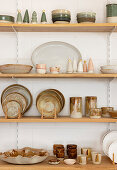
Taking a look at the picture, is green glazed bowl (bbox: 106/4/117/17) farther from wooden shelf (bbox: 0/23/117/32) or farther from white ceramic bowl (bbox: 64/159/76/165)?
white ceramic bowl (bbox: 64/159/76/165)

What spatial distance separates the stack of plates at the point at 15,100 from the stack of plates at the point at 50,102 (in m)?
0.11

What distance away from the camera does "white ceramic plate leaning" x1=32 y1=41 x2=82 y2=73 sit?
246 centimetres

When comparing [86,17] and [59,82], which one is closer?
[86,17]

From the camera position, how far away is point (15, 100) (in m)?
2.35

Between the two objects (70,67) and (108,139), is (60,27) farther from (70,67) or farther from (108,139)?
(108,139)

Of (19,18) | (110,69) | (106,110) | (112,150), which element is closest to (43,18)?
(19,18)

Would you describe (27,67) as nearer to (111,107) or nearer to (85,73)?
(85,73)

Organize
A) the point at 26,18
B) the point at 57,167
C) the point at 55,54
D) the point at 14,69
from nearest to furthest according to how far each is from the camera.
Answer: the point at 57,167, the point at 14,69, the point at 26,18, the point at 55,54

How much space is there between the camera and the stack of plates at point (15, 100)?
234cm

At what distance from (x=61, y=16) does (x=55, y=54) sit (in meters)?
0.35

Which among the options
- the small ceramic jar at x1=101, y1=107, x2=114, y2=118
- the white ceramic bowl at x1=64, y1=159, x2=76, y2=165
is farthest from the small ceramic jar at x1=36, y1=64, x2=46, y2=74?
the white ceramic bowl at x1=64, y1=159, x2=76, y2=165

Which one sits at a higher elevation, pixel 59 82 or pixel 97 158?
pixel 59 82

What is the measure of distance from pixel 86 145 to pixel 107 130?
9.3 inches

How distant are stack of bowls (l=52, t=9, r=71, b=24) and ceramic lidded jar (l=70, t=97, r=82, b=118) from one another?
66 cm
